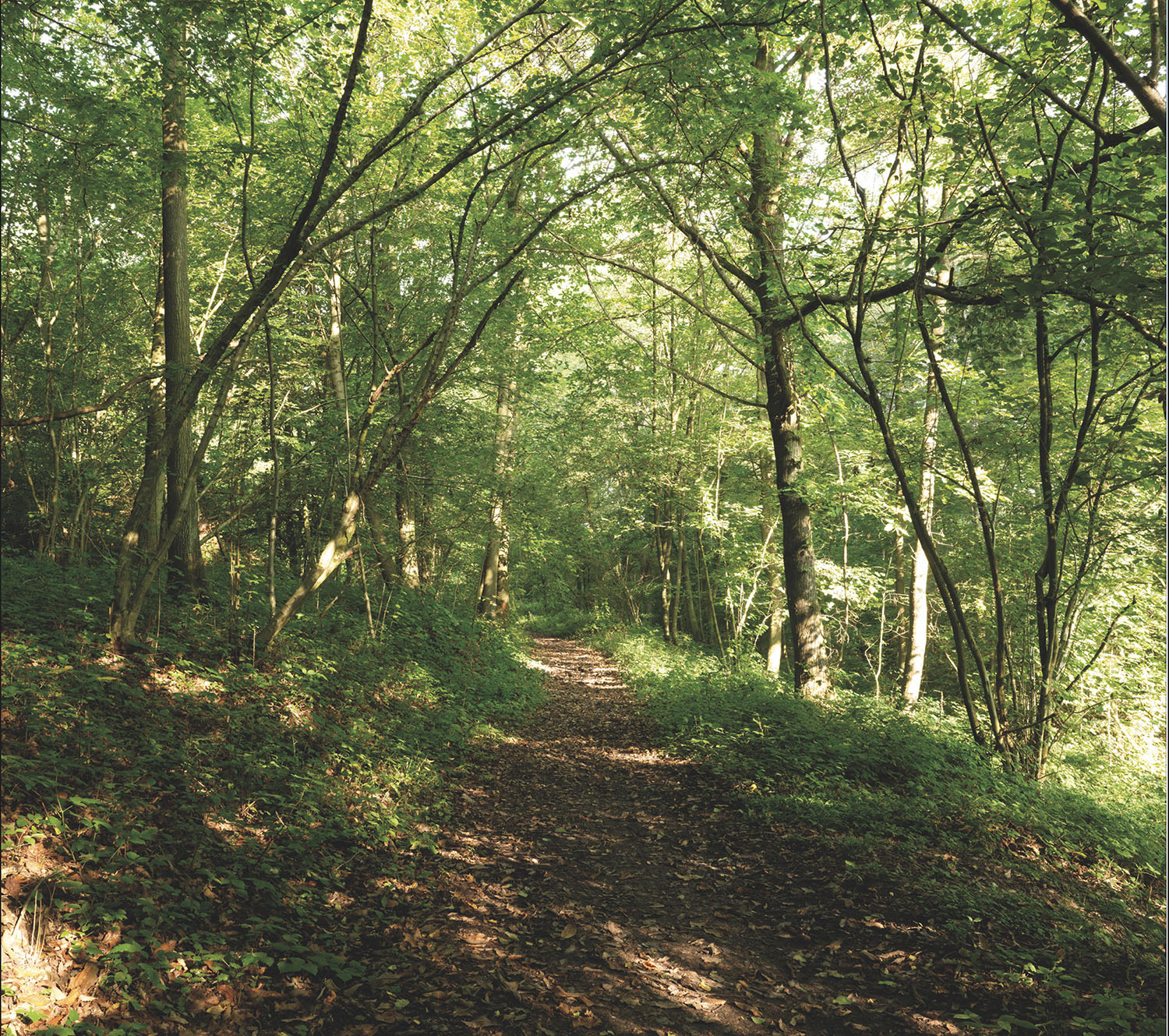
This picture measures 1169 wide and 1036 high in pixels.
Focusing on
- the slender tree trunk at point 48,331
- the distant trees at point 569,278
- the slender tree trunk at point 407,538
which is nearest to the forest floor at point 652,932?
the distant trees at point 569,278

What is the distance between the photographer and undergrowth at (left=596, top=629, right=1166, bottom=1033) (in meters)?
3.58

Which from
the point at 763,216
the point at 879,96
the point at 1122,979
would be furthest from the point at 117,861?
the point at 879,96

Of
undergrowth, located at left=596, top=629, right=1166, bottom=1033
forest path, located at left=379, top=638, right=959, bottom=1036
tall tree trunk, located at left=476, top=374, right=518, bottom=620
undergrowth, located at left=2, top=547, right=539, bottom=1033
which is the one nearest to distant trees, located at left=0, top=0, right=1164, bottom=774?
tall tree trunk, located at left=476, top=374, right=518, bottom=620

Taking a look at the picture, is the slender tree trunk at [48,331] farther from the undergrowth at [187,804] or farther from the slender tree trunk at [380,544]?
the slender tree trunk at [380,544]

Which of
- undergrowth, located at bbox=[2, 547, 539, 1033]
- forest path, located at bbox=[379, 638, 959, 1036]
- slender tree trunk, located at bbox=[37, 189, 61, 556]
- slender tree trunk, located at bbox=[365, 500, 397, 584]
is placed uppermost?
slender tree trunk, located at bbox=[37, 189, 61, 556]

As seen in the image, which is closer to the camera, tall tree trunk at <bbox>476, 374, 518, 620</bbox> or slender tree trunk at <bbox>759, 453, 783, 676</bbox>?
tall tree trunk at <bbox>476, 374, 518, 620</bbox>

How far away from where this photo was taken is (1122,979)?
137 inches

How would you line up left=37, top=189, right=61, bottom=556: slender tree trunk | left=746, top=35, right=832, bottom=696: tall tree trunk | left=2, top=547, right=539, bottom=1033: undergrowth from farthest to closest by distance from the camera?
left=746, top=35, right=832, bottom=696: tall tree trunk, left=37, top=189, right=61, bottom=556: slender tree trunk, left=2, top=547, right=539, bottom=1033: undergrowth

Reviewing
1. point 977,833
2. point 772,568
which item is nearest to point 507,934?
point 977,833

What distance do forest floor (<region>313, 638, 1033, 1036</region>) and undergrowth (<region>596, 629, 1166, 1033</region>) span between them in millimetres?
278

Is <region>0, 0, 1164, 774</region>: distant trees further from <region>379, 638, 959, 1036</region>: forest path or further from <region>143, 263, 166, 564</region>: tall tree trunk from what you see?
<region>379, 638, 959, 1036</region>: forest path

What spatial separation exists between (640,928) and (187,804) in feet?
9.75

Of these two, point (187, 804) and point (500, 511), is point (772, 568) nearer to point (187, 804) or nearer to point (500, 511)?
point (500, 511)

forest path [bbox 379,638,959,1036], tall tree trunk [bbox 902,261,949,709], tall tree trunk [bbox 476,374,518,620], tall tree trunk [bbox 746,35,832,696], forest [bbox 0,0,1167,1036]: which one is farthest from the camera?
tall tree trunk [bbox 476,374,518,620]
